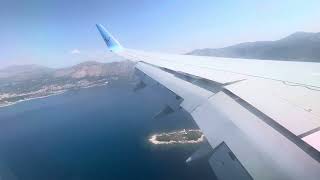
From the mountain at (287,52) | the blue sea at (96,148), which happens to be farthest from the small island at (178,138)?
the mountain at (287,52)

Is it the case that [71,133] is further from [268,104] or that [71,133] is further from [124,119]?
[268,104]

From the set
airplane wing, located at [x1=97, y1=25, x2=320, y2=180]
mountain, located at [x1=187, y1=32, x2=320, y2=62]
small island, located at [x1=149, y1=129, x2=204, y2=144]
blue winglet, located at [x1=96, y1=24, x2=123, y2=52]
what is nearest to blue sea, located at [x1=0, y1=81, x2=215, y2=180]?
small island, located at [x1=149, y1=129, x2=204, y2=144]

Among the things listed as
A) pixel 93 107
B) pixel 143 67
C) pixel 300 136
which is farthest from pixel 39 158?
pixel 300 136

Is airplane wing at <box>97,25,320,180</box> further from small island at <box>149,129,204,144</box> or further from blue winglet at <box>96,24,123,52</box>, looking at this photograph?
small island at <box>149,129,204,144</box>

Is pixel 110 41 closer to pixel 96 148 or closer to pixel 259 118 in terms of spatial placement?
pixel 259 118

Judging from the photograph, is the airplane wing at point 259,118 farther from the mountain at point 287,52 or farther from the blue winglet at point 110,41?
the mountain at point 287,52
